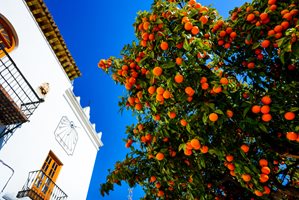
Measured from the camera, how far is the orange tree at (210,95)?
2.88m

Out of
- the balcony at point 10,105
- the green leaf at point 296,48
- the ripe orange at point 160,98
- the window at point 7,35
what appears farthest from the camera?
the window at point 7,35

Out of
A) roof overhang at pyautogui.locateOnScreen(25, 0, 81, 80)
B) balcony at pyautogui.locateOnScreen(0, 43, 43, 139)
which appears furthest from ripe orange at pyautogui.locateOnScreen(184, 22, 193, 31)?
roof overhang at pyautogui.locateOnScreen(25, 0, 81, 80)

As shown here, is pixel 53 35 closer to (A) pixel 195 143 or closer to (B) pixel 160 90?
(B) pixel 160 90

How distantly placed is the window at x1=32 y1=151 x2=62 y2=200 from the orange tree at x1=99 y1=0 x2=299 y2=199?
20.0ft

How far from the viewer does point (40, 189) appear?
913 cm

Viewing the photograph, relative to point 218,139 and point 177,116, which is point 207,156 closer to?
point 218,139

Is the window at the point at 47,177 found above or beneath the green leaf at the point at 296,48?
above

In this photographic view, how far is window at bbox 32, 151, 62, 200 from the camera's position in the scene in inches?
356

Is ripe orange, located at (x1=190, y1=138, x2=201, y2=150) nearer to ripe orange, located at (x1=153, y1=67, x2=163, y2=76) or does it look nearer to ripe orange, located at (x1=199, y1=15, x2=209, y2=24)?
ripe orange, located at (x1=153, y1=67, x2=163, y2=76)

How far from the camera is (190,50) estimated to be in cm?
291

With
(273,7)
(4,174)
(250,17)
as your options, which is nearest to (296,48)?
(273,7)

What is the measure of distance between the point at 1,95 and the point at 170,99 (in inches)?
228

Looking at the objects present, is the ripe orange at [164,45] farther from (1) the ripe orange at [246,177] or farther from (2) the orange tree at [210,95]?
(1) the ripe orange at [246,177]

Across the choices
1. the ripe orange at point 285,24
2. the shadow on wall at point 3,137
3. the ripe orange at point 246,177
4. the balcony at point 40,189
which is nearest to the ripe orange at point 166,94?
the ripe orange at point 246,177
